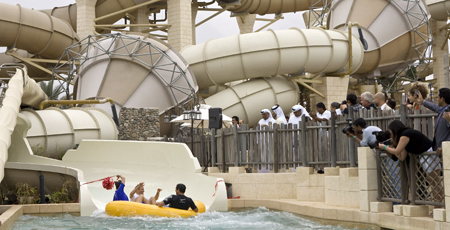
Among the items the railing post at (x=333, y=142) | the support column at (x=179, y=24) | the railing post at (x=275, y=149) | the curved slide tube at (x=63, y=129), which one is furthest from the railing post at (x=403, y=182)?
the support column at (x=179, y=24)

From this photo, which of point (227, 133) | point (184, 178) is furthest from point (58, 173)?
point (227, 133)

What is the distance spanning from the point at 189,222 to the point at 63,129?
9.86m

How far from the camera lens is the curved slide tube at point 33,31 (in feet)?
101

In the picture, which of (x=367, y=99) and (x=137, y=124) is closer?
(x=367, y=99)

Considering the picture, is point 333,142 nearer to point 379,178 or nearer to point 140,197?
point 379,178

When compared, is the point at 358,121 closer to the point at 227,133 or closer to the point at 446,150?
the point at 446,150

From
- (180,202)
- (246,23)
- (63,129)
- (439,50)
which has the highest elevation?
(246,23)

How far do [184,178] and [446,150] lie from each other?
28.7 feet

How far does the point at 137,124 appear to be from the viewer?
72.0 ft

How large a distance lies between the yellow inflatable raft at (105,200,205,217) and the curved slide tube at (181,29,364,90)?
521 inches

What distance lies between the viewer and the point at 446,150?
28.0 feet

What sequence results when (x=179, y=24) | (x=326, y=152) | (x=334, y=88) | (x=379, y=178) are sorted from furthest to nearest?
(x=179, y=24) → (x=334, y=88) → (x=326, y=152) → (x=379, y=178)

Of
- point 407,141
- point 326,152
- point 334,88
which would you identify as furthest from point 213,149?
point 334,88

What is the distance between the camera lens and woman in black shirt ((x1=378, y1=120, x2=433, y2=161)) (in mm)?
9156
